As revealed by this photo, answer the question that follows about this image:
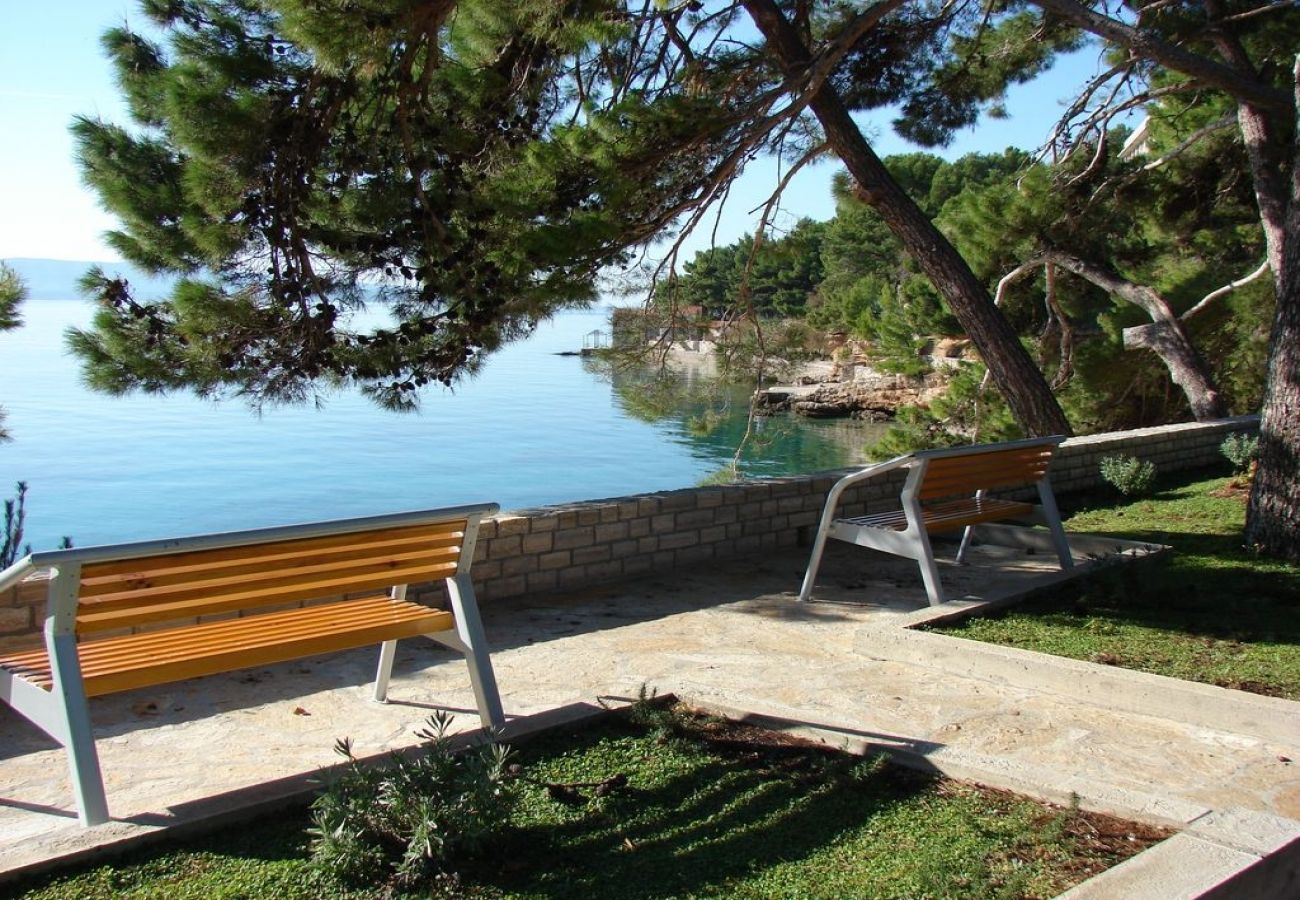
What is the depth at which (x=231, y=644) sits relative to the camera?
3.08 meters

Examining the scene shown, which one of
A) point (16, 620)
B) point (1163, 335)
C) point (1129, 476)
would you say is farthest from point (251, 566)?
point (1163, 335)

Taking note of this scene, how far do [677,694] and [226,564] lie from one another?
1563mm

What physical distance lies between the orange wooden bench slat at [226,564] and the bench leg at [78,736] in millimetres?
161

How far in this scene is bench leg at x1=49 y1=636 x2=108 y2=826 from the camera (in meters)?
2.71

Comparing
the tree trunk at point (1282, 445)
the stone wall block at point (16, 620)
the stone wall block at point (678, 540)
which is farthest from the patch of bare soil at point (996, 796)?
the tree trunk at point (1282, 445)

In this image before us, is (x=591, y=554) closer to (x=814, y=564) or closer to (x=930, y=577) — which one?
(x=814, y=564)

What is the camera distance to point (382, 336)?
6641 millimetres

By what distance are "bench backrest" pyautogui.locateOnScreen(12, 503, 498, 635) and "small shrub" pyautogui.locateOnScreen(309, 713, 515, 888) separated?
69 cm

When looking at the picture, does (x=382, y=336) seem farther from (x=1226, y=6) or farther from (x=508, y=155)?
(x=1226, y=6)

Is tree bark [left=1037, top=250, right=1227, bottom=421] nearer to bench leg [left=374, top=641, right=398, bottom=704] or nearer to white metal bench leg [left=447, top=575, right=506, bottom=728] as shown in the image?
bench leg [left=374, top=641, right=398, bottom=704]

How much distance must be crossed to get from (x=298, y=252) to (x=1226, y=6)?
29.3 feet

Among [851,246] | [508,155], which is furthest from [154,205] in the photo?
[851,246]

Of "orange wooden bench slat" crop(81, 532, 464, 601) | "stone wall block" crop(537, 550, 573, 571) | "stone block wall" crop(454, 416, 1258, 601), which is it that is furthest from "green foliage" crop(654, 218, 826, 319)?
"orange wooden bench slat" crop(81, 532, 464, 601)

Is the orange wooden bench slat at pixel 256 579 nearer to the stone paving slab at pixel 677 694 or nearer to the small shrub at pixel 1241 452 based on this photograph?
the stone paving slab at pixel 677 694
